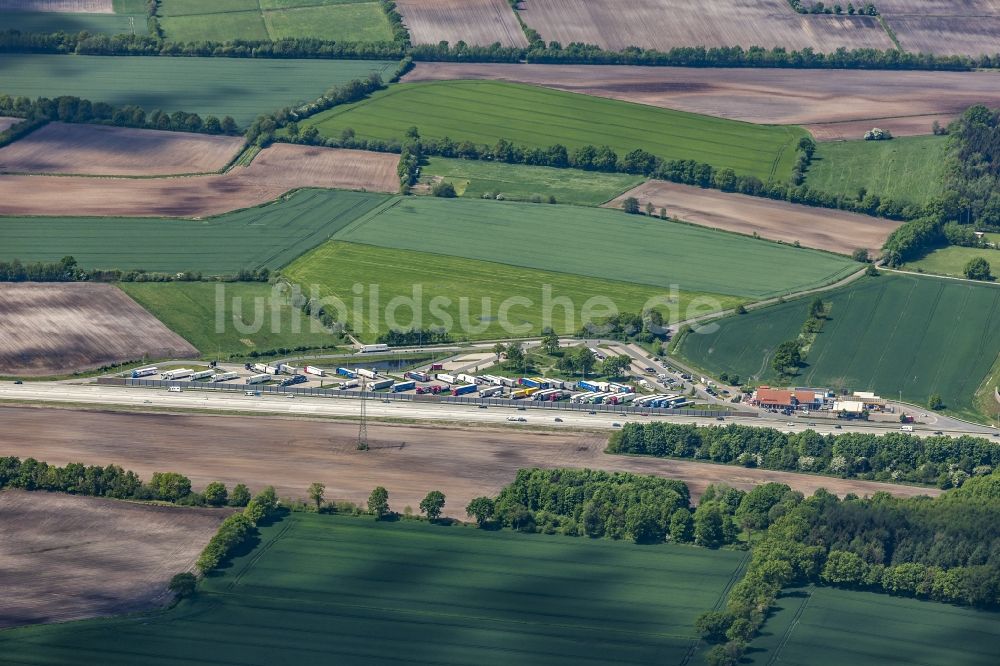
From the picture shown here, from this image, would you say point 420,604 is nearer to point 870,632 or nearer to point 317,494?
point 317,494

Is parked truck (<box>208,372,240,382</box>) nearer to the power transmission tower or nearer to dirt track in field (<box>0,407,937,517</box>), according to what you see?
dirt track in field (<box>0,407,937,517</box>)

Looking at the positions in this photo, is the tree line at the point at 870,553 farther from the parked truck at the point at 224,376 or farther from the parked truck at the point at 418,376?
the parked truck at the point at 224,376

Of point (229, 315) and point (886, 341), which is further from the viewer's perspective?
point (229, 315)

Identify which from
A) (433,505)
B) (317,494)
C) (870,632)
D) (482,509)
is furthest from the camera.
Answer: (317,494)

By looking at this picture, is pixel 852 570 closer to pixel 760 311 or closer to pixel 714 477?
pixel 714 477

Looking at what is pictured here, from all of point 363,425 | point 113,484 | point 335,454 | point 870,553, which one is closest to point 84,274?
point 363,425

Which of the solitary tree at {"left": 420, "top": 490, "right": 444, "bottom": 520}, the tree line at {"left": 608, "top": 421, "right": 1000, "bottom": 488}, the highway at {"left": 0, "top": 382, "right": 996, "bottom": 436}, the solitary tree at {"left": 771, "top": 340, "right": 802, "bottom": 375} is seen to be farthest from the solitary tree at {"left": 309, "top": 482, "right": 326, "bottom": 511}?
the solitary tree at {"left": 771, "top": 340, "right": 802, "bottom": 375}
